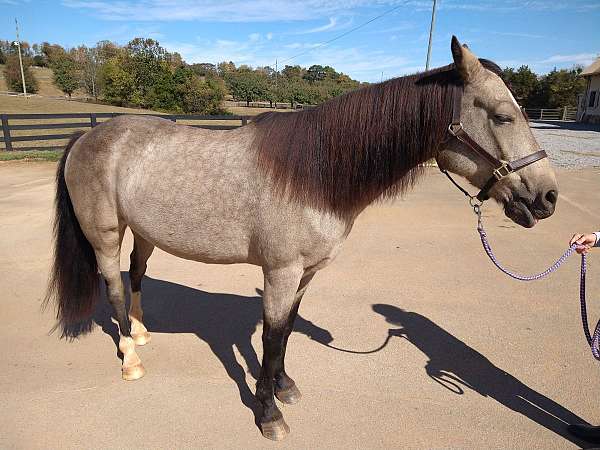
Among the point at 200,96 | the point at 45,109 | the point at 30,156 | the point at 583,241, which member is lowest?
the point at 30,156

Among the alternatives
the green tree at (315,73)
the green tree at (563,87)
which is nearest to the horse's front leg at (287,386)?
the green tree at (563,87)

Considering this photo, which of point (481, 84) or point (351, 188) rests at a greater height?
point (481, 84)

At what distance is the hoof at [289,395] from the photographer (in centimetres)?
268

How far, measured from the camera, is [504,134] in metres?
1.85

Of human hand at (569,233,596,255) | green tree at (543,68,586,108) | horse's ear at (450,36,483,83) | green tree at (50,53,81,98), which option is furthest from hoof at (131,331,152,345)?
green tree at (50,53,81,98)

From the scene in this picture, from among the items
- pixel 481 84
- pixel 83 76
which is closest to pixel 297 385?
pixel 481 84

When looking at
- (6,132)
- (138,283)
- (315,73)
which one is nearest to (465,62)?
(138,283)

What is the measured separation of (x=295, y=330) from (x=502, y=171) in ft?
7.76

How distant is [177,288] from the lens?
441cm

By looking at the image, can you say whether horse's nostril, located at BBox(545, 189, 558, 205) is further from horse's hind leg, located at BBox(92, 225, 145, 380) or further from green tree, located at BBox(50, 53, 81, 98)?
green tree, located at BBox(50, 53, 81, 98)

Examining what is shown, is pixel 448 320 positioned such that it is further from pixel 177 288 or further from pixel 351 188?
pixel 177 288

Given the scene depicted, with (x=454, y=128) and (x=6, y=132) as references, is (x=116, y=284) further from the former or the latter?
(x=6, y=132)

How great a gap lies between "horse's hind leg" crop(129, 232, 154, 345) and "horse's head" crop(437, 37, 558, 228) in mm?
2759

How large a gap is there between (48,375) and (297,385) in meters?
1.89
